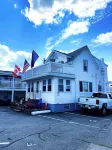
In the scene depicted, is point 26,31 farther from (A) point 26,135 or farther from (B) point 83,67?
(A) point 26,135

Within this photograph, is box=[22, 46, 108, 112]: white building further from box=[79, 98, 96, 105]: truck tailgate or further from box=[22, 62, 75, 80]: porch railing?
box=[79, 98, 96, 105]: truck tailgate

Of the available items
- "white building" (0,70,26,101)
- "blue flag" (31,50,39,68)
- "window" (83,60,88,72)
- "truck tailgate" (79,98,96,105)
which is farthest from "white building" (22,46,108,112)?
"white building" (0,70,26,101)

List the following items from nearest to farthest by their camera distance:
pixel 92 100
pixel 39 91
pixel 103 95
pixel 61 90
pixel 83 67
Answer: pixel 92 100
pixel 103 95
pixel 61 90
pixel 39 91
pixel 83 67

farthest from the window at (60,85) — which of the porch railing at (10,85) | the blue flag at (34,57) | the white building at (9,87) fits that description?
the porch railing at (10,85)

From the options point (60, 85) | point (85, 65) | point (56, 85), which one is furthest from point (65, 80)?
point (85, 65)

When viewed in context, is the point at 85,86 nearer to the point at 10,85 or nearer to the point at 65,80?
the point at 65,80

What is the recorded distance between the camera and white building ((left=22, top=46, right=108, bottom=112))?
659 inches

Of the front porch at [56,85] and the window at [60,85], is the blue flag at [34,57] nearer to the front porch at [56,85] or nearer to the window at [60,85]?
the front porch at [56,85]

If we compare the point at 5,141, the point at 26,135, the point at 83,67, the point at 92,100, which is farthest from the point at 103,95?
the point at 5,141

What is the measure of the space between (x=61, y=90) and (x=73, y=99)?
211cm

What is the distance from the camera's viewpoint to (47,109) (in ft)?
54.6

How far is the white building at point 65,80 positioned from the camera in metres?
16.7

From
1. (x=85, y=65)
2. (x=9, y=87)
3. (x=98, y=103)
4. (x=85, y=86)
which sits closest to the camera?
(x=98, y=103)

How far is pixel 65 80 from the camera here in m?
17.8
